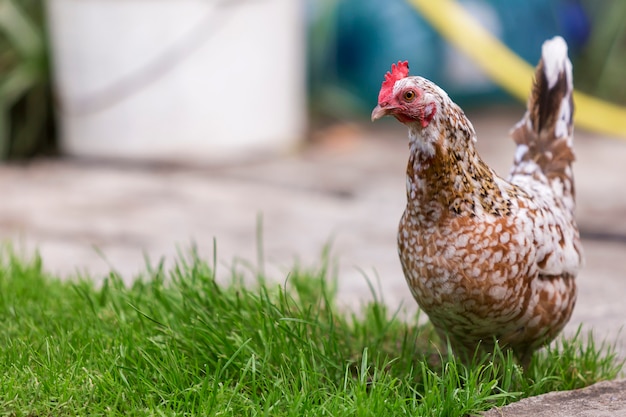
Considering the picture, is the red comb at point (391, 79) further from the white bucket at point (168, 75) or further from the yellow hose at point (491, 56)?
the yellow hose at point (491, 56)

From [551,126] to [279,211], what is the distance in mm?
2135

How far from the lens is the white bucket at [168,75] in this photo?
5.83 m

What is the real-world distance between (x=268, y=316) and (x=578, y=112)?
12.6ft

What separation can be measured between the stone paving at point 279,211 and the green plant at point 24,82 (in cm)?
37

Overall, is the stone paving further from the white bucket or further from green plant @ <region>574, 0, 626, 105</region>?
green plant @ <region>574, 0, 626, 105</region>

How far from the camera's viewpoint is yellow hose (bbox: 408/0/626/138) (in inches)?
244

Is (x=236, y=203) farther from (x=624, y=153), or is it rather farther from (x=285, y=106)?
(x=624, y=153)

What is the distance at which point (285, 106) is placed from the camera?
20.5 ft

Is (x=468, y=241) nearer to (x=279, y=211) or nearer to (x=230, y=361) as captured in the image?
(x=230, y=361)

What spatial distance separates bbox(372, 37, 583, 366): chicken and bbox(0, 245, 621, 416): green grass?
130 millimetres

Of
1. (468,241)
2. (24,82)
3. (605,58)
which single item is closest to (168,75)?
(24,82)

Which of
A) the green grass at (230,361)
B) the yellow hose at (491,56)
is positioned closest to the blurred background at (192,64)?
the yellow hose at (491,56)

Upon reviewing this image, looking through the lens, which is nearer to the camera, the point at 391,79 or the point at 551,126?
the point at 391,79

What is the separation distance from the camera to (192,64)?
589 centimetres
